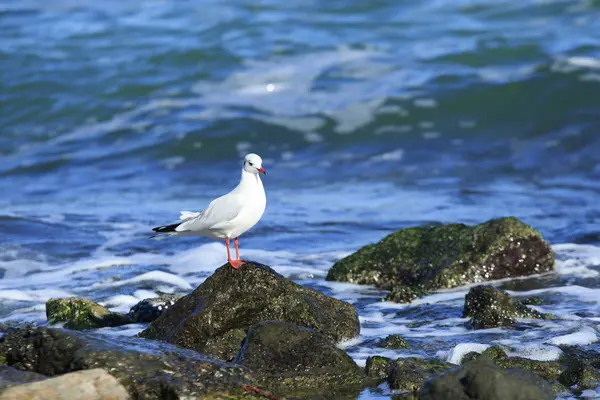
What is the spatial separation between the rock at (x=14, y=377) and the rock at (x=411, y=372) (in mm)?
1925

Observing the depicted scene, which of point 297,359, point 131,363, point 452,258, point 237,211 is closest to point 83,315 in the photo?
point 237,211

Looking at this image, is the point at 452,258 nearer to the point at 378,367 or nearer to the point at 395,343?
the point at 395,343

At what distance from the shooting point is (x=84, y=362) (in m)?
5.01

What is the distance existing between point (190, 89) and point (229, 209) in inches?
496

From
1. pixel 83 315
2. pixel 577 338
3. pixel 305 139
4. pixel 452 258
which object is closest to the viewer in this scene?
pixel 577 338

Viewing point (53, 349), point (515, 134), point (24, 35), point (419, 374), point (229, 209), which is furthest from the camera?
point (24, 35)

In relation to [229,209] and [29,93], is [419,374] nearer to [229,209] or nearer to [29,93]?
[229,209]

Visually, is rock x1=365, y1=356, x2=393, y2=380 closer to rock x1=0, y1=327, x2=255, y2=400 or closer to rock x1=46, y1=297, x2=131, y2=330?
rock x1=0, y1=327, x2=255, y2=400

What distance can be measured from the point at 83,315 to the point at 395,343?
2388mm

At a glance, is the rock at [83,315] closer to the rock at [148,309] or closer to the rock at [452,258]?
the rock at [148,309]

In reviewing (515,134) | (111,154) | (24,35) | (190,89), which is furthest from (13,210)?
(24,35)

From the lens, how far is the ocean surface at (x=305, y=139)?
903 centimetres

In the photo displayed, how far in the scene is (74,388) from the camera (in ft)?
15.3

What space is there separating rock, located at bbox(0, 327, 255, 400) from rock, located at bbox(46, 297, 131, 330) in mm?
1949
